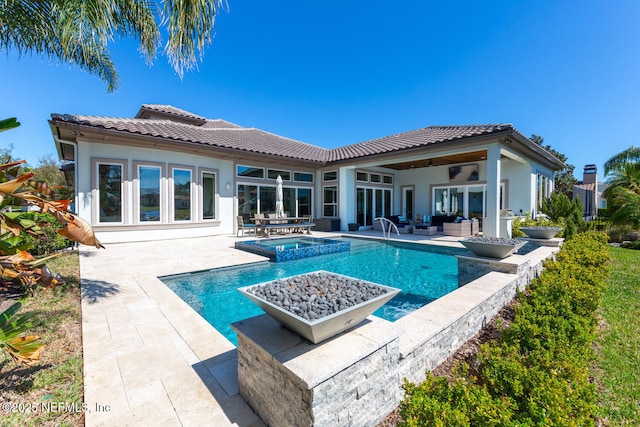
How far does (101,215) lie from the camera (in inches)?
390

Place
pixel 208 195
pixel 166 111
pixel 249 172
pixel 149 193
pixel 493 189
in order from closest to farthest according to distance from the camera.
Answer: pixel 493 189 < pixel 149 193 < pixel 208 195 < pixel 249 172 < pixel 166 111

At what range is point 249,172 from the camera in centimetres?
1392

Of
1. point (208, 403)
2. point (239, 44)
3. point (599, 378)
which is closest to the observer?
point (208, 403)

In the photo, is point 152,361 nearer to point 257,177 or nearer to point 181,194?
point 181,194

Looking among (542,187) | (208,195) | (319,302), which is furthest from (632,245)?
(208,195)

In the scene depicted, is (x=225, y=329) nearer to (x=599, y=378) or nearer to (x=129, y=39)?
(x=599, y=378)

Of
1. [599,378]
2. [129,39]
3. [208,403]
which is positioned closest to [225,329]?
[208,403]

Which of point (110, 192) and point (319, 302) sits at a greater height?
point (110, 192)

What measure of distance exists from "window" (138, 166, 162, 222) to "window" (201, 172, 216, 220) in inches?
73.8

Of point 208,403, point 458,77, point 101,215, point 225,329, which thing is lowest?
point 225,329

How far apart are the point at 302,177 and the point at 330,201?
223 centimetres

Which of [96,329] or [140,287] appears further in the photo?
[140,287]

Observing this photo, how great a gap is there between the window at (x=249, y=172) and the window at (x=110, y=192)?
4.88m

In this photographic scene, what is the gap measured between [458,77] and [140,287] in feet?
57.2
